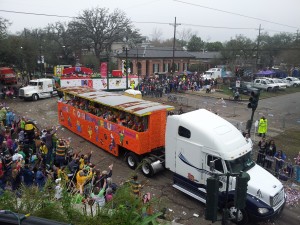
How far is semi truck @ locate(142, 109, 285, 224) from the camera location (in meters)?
9.38

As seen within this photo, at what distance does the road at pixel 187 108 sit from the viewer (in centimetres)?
1054

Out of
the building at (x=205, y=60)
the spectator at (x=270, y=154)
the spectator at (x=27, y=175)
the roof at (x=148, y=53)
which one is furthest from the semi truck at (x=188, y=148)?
the building at (x=205, y=60)

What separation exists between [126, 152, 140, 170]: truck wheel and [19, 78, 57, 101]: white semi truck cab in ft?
64.7

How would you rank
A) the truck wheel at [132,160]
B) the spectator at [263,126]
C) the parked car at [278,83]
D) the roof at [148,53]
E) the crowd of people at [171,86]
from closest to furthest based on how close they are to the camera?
1. the truck wheel at [132,160]
2. the spectator at [263,126]
3. the crowd of people at [171,86]
4. the parked car at [278,83]
5. the roof at [148,53]

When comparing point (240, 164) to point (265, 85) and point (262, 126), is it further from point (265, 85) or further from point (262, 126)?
point (265, 85)

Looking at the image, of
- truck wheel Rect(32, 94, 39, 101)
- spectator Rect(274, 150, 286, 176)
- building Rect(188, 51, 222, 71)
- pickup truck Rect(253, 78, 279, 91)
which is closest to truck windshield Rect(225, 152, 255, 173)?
spectator Rect(274, 150, 286, 176)

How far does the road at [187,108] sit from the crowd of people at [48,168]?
1849mm

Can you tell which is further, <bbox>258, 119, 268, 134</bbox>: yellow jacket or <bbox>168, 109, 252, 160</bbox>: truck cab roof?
<bbox>258, 119, 268, 134</bbox>: yellow jacket

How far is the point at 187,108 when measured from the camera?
27938 mm

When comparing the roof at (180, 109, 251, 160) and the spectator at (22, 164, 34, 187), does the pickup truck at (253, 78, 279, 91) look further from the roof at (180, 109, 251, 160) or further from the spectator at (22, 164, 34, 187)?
the spectator at (22, 164, 34, 187)

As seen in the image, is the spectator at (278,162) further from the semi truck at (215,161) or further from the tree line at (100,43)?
the tree line at (100,43)

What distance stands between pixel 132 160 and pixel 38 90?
67.5ft

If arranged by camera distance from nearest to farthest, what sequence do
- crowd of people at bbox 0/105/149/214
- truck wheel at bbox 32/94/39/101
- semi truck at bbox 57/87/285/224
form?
1. crowd of people at bbox 0/105/149/214
2. semi truck at bbox 57/87/285/224
3. truck wheel at bbox 32/94/39/101

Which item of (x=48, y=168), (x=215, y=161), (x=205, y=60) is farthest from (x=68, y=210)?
(x=205, y=60)
